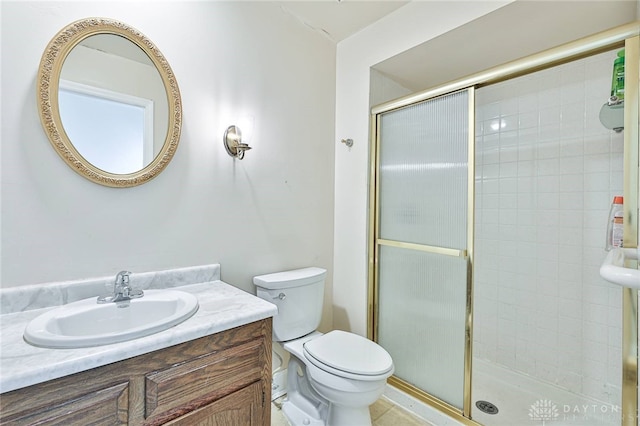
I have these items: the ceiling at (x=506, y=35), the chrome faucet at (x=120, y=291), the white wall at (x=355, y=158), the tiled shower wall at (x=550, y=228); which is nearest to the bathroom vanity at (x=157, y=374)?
the chrome faucet at (x=120, y=291)

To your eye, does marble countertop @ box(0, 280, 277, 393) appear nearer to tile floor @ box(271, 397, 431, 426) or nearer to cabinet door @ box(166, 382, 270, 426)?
cabinet door @ box(166, 382, 270, 426)

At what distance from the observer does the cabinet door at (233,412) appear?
96cm

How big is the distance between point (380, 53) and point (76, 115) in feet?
5.62

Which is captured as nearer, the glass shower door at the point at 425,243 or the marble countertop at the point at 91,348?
the marble countertop at the point at 91,348

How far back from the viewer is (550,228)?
Answer: 1.94 m

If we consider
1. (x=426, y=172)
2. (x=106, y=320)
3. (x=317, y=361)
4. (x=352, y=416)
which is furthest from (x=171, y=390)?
(x=426, y=172)

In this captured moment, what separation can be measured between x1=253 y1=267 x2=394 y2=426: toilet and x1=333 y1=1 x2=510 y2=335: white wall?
0.37 m

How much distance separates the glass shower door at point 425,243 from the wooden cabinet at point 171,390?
3.41ft

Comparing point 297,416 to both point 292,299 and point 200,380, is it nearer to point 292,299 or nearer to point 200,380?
point 292,299

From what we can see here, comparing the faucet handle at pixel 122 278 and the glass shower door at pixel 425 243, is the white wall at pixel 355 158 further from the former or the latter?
the faucet handle at pixel 122 278

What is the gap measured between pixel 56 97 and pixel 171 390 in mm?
1148

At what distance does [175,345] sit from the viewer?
0.90 meters

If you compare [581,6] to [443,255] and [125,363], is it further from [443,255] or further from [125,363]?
[125,363]

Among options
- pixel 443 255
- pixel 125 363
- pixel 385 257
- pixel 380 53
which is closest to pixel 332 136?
pixel 380 53
